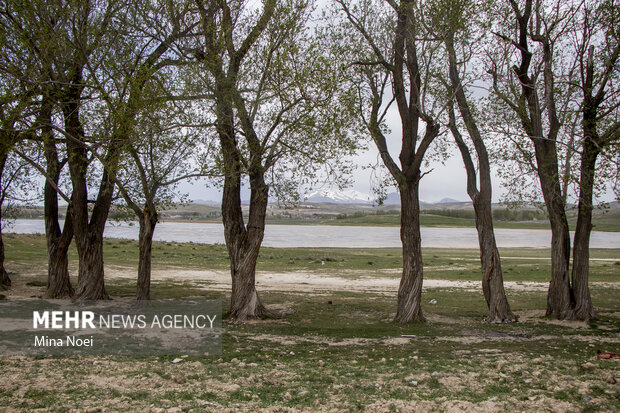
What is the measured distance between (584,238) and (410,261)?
570 centimetres

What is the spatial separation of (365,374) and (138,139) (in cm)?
1005

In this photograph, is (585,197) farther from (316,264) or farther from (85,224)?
(316,264)

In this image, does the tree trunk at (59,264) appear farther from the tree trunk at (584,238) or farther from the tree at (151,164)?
the tree trunk at (584,238)

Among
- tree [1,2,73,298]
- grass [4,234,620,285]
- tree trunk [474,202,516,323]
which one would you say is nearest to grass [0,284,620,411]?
tree trunk [474,202,516,323]

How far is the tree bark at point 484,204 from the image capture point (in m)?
17.0

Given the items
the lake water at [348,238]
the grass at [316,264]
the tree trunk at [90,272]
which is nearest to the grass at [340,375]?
the tree trunk at [90,272]

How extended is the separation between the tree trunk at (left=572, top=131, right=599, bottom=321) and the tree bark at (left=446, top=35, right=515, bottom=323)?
2.16m

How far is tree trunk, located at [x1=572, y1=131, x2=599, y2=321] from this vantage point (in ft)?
52.2

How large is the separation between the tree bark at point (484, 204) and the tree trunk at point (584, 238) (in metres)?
2.16

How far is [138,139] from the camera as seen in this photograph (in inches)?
601

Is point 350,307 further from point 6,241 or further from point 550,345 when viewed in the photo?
point 6,241

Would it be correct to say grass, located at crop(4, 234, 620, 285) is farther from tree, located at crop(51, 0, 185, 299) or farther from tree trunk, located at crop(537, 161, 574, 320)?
tree trunk, located at crop(537, 161, 574, 320)

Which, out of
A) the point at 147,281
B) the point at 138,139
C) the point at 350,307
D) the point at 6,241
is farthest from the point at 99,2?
the point at 6,241

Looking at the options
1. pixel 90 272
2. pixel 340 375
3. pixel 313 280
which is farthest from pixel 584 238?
pixel 90 272
